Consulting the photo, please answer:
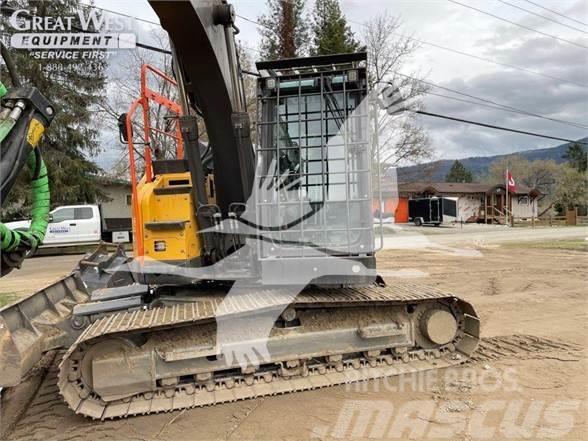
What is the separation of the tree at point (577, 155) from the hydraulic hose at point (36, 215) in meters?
78.7

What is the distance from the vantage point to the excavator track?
382cm

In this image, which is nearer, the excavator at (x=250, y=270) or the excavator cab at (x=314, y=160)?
the excavator at (x=250, y=270)

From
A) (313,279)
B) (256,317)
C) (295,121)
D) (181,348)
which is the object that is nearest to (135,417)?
(181,348)

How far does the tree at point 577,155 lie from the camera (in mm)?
71000

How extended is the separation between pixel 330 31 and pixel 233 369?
24.7 meters

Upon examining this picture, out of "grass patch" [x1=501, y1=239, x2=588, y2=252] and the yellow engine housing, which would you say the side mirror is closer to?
the yellow engine housing

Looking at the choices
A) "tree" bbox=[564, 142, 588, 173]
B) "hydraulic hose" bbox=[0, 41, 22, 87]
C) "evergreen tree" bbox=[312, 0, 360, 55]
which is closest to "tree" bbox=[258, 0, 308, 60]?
"evergreen tree" bbox=[312, 0, 360, 55]

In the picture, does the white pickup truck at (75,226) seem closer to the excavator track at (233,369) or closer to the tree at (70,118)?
the tree at (70,118)

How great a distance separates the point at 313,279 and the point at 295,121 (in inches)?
58.4

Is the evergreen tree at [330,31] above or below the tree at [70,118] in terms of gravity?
above

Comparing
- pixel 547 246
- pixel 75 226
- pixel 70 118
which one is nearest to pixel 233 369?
pixel 75 226

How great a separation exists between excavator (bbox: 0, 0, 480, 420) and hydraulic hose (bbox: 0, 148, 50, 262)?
1038mm

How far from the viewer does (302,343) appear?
429 cm

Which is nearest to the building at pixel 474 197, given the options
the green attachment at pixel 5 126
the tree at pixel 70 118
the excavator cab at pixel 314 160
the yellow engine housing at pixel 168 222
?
the tree at pixel 70 118
